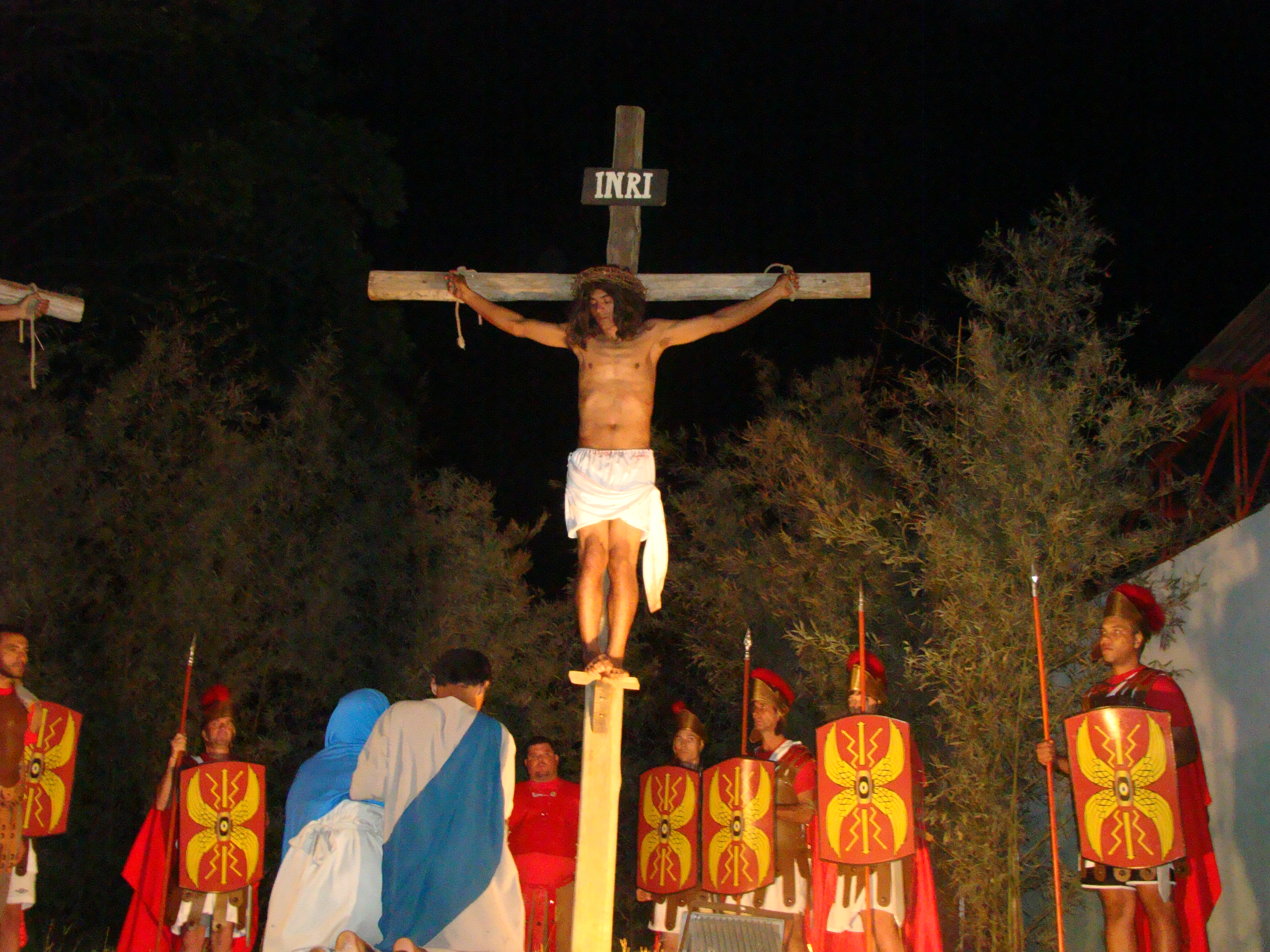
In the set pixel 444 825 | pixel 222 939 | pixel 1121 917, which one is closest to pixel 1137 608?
pixel 1121 917

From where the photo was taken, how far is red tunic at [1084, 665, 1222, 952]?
5.68 meters

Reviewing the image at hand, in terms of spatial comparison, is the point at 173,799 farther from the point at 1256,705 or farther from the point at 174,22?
the point at 174,22

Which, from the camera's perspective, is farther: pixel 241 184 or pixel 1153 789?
pixel 241 184

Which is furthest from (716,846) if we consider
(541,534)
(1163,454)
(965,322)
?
(541,534)

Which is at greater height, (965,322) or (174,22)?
(174,22)

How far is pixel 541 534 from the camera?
19.5 meters

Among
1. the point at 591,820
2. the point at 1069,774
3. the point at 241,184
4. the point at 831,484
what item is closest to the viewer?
the point at 591,820

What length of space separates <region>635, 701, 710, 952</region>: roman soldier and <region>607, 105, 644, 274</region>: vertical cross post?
332cm

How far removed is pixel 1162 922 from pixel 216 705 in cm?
475

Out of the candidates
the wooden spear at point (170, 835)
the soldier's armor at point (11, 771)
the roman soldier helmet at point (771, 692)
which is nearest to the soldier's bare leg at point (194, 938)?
the wooden spear at point (170, 835)

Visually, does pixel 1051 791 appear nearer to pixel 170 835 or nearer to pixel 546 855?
pixel 546 855

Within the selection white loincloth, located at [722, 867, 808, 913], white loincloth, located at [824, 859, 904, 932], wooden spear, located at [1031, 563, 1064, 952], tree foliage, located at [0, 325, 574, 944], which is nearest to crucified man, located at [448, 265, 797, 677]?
wooden spear, located at [1031, 563, 1064, 952]

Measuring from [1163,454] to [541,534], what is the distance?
1055 centimetres

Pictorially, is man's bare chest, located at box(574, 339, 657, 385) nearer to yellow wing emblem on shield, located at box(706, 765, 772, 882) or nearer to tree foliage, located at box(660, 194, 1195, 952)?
tree foliage, located at box(660, 194, 1195, 952)
